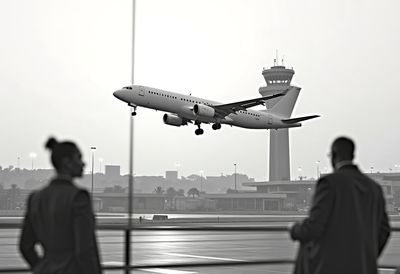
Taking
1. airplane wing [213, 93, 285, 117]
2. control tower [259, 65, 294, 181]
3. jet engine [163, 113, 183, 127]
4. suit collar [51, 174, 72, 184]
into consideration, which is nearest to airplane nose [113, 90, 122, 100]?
jet engine [163, 113, 183, 127]

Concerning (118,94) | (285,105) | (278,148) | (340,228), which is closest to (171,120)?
(118,94)

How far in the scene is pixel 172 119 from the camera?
61312 mm

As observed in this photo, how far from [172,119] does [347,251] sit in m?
56.9

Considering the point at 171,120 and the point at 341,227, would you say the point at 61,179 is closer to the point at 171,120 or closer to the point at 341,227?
the point at 341,227

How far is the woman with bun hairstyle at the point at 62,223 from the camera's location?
3.89 metres

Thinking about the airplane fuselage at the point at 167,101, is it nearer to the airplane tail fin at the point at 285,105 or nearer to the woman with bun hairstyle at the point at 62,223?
the airplane tail fin at the point at 285,105

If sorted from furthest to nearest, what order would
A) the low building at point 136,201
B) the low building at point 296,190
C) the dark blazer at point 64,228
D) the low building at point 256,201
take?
the low building at point 296,190, the low building at point 256,201, the low building at point 136,201, the dark blazer at point 64,228

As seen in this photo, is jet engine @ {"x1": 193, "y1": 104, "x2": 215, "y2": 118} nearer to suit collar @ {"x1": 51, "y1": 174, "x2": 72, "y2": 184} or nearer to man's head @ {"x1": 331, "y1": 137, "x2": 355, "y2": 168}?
man's head @ {"x1": 331, "y1": 137, "x2": 355, "y2": 168}

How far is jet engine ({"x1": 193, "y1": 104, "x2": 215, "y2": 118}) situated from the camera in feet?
197

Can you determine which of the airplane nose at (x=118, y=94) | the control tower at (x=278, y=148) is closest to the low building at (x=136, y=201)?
the control tower at (x=278, y=148)

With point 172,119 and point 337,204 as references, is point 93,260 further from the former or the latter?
point 172,119

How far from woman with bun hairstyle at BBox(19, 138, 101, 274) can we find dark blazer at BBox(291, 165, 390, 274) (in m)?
1.39

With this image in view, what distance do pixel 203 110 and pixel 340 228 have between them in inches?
2206

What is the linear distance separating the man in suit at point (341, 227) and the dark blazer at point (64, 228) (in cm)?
138
